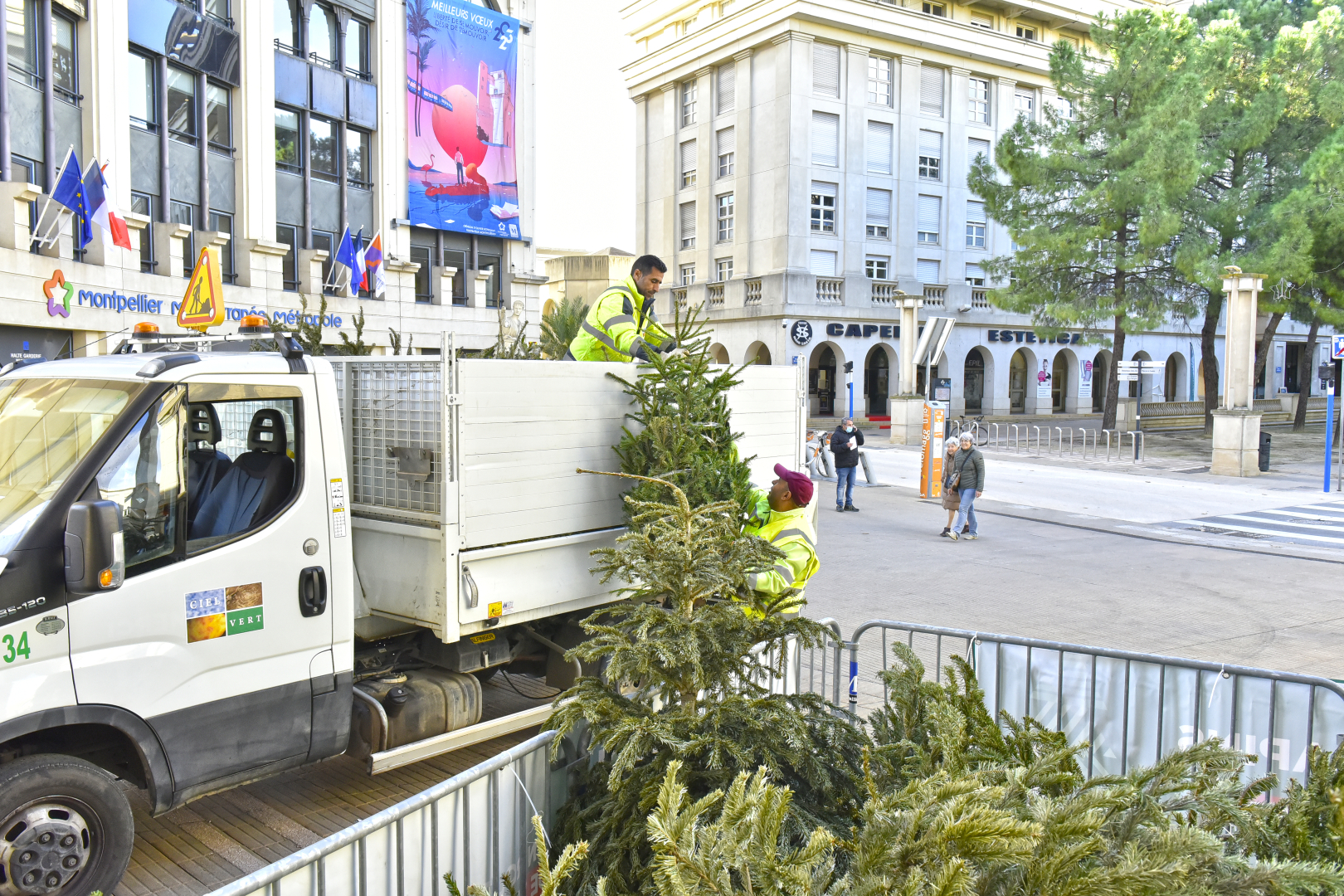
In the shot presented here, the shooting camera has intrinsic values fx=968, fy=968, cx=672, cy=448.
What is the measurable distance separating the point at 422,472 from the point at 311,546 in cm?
74

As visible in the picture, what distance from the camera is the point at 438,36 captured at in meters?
30.9

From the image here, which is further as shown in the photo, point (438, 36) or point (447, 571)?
point (438, 36)

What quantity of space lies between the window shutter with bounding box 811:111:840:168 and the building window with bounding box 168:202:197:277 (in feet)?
98.9

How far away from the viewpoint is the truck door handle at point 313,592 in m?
4.81

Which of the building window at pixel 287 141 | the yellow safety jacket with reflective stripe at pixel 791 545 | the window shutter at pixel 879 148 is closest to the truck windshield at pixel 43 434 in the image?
the yellow safety jacket with reflective stripe at pixel 791 545

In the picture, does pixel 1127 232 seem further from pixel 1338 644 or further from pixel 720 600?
pixel 720 600

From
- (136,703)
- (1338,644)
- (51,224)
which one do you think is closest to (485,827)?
(136,703)

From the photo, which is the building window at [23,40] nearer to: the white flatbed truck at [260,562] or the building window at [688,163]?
the white flatbed truck at [260,562]

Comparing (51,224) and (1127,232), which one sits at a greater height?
(1127,232)

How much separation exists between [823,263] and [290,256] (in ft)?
87.8

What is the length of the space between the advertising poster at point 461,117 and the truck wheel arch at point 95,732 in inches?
1112

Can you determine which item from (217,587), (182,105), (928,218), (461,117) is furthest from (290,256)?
(928,218)

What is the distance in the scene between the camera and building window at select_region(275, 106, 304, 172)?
26406 mm

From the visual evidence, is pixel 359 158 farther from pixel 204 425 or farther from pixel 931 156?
pixel 931 156
